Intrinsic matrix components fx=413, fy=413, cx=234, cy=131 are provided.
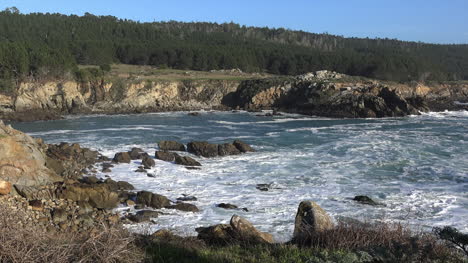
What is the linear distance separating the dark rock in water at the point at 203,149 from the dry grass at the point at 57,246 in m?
19.0

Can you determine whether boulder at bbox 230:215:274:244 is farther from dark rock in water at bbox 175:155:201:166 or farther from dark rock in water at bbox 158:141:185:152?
dark rock in water at bbox 158:141:185:152

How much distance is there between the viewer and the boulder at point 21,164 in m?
14.9

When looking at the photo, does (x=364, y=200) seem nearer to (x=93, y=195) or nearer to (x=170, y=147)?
(x=93, y=195)

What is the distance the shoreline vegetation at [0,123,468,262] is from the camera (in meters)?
4.91

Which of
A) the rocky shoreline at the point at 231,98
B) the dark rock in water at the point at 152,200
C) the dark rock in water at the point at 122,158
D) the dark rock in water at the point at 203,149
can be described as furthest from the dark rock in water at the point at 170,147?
the rocky shoreline at the point at 231,98

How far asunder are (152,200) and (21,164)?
529 cm

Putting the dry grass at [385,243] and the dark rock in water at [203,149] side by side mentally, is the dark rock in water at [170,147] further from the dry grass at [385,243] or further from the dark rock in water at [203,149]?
the dry grass at [385,243]

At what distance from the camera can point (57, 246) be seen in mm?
4695

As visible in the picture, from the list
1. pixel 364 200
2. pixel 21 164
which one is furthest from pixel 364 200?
pixel 21 164

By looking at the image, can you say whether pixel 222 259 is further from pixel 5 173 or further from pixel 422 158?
pixel 422 158

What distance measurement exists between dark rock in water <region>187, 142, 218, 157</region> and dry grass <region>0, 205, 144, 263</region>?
18982 millimetres

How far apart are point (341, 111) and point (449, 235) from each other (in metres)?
44.2

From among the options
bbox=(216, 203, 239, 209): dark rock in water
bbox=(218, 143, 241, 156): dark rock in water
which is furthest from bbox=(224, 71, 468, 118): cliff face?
bbox=(216, 203, 239, 209): dark rock in water

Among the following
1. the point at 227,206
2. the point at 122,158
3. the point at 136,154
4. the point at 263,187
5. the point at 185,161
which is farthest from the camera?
the point at 136,154
